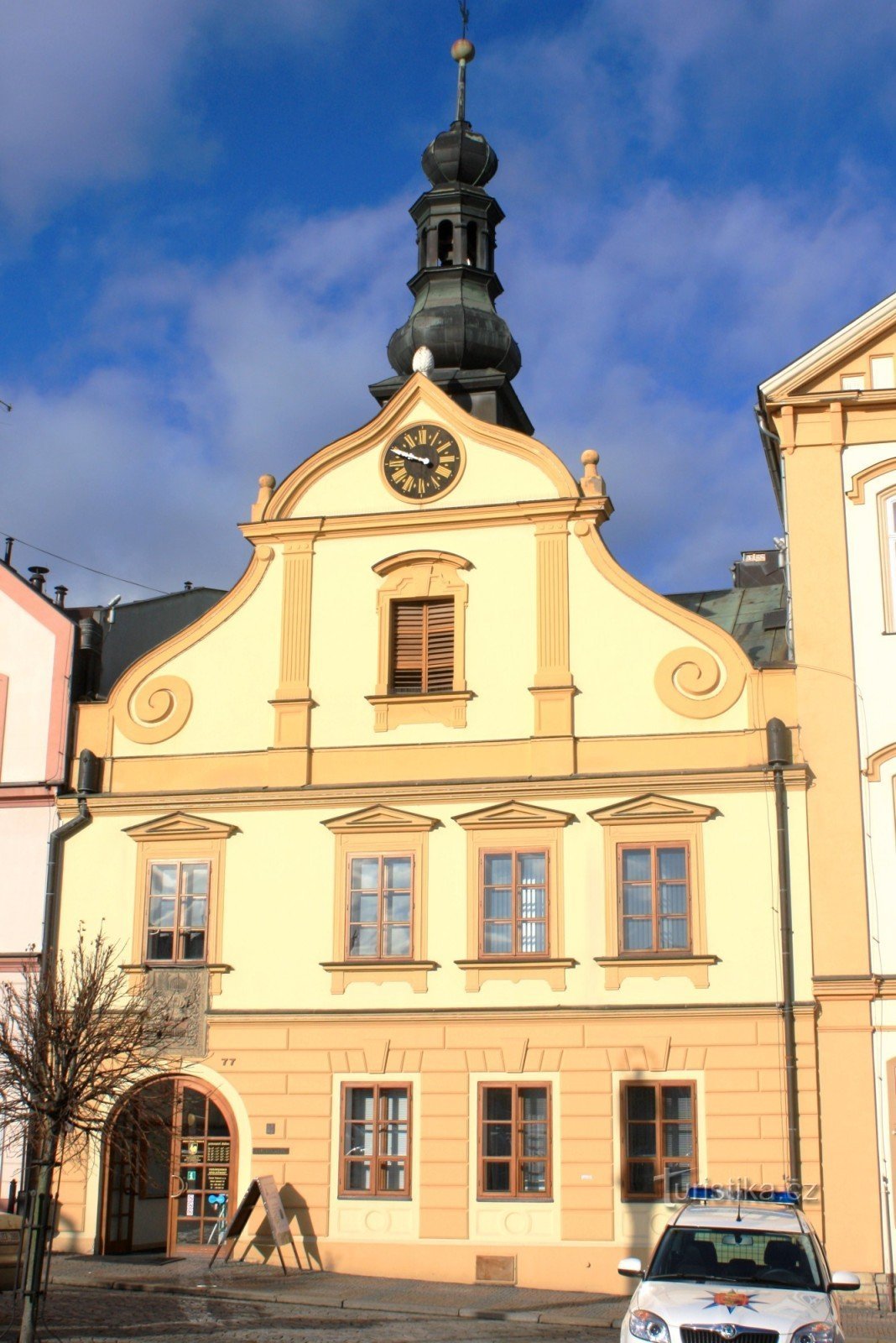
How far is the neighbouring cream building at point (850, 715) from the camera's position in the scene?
20.2 metres

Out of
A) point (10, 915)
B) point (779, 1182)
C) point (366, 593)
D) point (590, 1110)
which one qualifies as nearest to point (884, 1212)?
point (779, 1182)

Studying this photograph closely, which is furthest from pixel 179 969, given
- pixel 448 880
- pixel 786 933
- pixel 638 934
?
pixel 786 933

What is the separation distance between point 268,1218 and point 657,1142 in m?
5.44

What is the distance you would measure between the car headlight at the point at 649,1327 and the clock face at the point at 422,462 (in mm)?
14476

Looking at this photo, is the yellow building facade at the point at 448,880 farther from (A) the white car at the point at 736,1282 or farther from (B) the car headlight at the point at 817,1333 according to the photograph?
(B) the car headlight at the point at 817,1333

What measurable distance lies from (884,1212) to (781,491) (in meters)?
11.6

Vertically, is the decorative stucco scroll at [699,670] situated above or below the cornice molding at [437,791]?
above

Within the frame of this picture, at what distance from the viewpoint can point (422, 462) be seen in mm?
24500

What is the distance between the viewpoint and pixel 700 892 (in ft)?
70.5

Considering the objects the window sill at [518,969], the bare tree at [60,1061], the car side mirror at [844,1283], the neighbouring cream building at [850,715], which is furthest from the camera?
the window sill at [518,969]

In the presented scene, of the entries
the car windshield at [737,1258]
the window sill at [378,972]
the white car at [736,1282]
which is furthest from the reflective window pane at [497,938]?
the car windshield at [737,1258]

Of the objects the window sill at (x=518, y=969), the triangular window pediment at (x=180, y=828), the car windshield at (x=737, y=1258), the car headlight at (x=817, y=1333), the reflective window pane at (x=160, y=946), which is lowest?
the car headlight at (x=817, y=1333)

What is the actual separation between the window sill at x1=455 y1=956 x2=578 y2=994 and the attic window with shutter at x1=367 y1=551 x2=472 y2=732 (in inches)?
142

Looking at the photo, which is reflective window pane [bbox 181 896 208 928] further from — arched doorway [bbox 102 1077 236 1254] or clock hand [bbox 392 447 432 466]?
clock hand [bbox 392 447 432 466]
